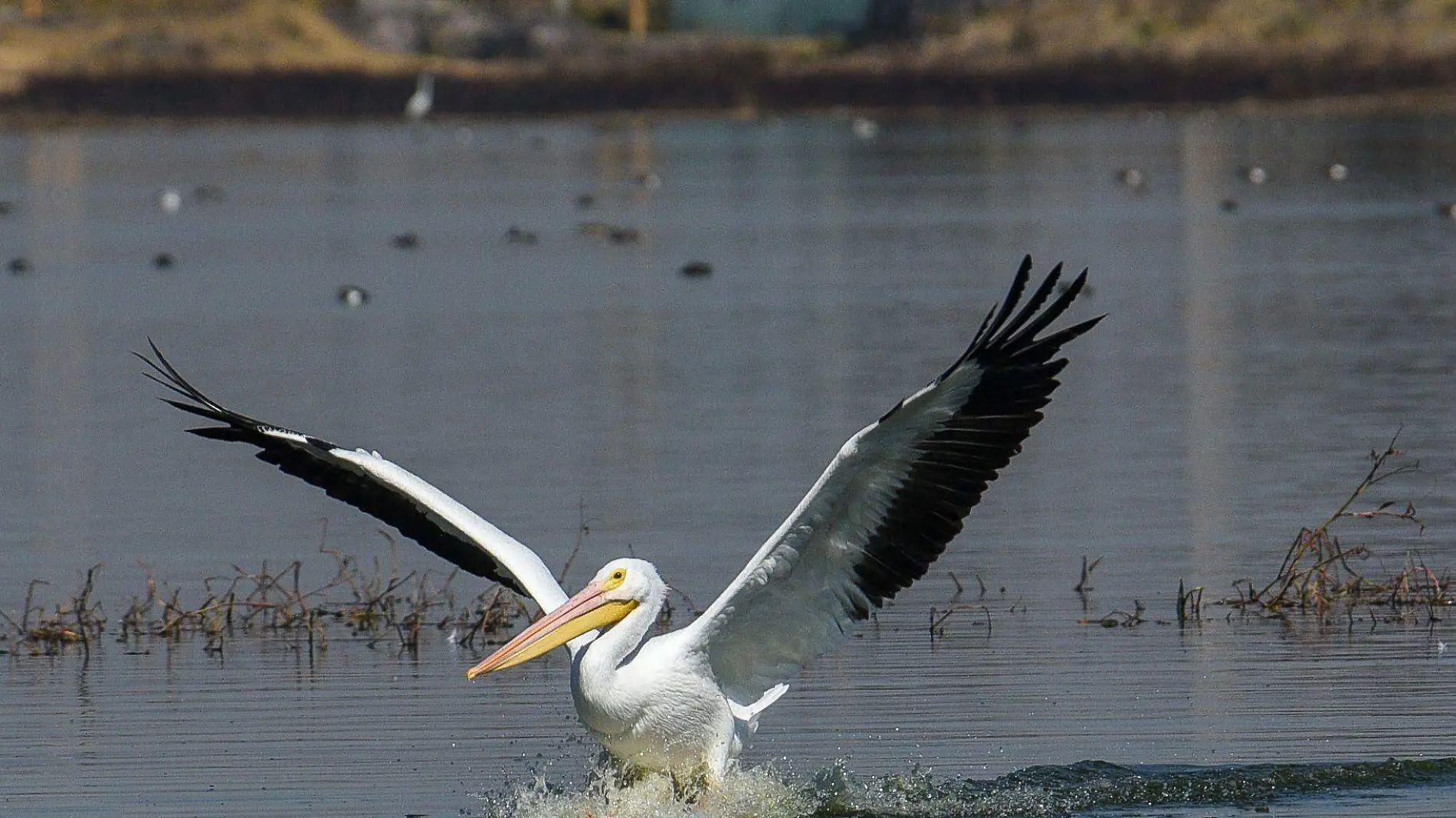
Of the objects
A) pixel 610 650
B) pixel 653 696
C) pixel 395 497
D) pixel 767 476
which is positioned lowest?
pixel 653 696

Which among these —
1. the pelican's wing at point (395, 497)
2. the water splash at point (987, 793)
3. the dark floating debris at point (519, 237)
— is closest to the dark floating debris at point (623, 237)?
the dark floating debris at point (519, 237)

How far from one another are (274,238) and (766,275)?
35.2 feet

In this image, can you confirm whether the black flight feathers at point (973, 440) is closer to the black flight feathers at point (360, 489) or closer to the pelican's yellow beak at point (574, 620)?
the pelican's yellow beak at point (574, 620)

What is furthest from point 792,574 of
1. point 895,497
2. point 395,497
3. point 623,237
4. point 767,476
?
point 623,237

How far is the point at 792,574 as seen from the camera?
27.1ft

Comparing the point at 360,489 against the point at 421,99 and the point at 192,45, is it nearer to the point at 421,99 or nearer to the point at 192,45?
the point at 421,99

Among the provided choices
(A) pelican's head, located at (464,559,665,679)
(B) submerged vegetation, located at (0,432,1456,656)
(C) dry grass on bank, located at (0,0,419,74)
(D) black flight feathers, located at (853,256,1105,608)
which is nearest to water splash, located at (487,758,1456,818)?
(A) pelican's head, located at (464,559,665,679)

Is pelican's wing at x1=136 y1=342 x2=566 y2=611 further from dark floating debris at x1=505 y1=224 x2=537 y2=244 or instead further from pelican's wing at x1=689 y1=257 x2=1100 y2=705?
dark floating debris at x1=505 y1=224 x2=537 y2=244

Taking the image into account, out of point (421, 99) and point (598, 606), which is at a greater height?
point (421, 99)

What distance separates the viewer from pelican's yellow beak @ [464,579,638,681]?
8.24m

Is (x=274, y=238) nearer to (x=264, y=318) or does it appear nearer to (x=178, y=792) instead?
(x=264, y=318)

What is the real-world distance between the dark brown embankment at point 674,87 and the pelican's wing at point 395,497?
58676mm

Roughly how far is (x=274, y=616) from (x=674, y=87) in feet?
205

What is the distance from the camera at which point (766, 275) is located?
94.2 feet
